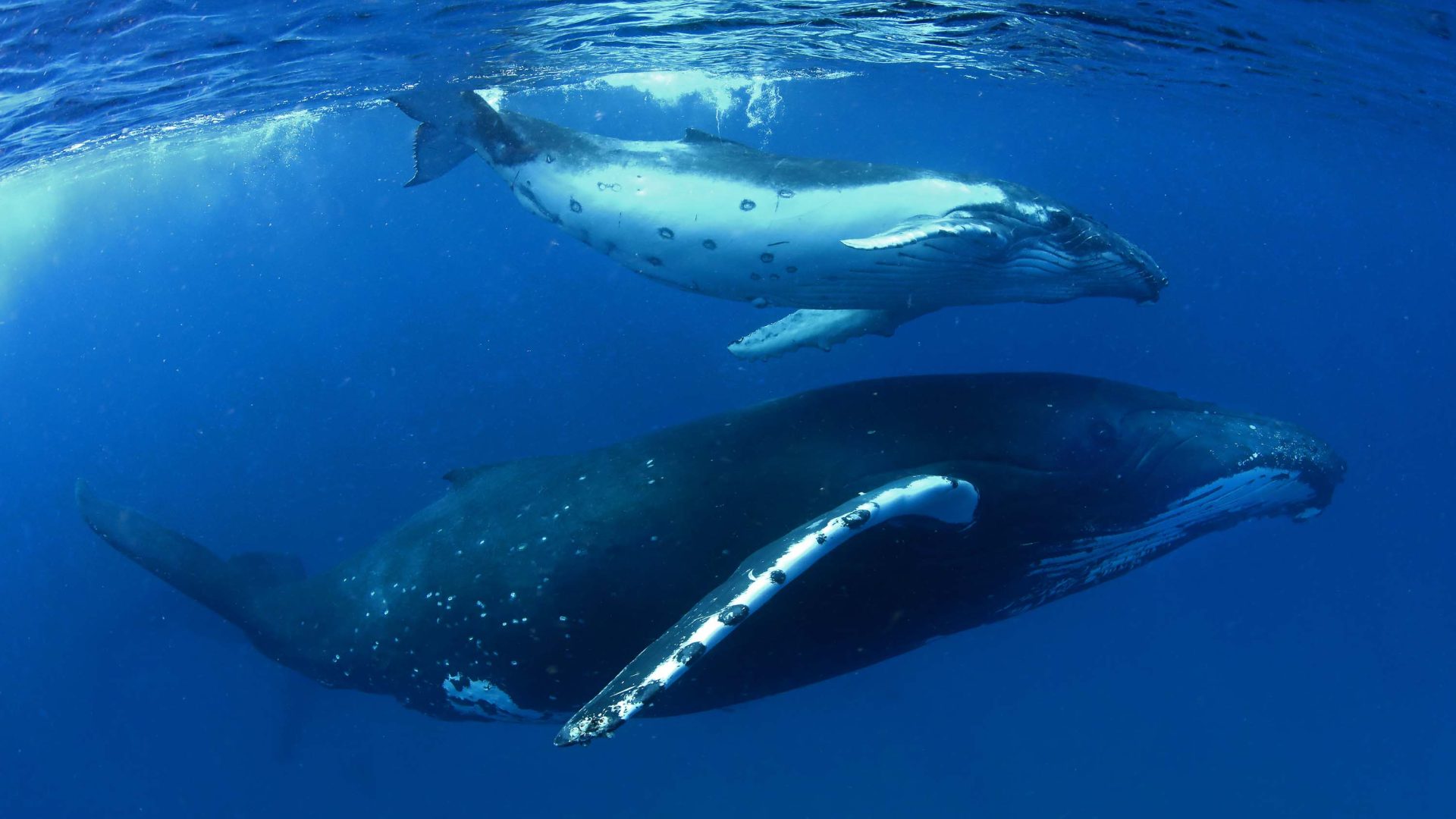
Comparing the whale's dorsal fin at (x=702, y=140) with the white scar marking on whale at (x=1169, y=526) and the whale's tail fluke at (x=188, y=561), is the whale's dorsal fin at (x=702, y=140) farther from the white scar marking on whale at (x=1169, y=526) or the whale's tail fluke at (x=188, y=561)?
the whale's tail fluke at (x=188, y=561)

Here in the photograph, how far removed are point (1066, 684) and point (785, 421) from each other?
18.3 meters

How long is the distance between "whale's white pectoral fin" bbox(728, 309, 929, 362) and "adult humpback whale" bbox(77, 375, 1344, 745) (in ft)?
5.28

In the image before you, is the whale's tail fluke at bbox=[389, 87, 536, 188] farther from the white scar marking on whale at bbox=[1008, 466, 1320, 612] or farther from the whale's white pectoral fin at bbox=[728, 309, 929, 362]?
the white scar marking on whale at bbox=[1008, 466, 1320, 612]

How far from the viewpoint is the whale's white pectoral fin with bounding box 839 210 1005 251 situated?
5941 mm

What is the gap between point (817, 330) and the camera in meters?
8.46

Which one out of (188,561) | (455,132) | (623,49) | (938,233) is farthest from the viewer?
(623,49)

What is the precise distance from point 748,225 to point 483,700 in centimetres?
478

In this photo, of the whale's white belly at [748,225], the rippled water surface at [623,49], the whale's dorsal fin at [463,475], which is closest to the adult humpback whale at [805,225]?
the whale's white belly at [748,225]

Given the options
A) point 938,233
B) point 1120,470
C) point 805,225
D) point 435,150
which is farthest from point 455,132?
point 1120,470

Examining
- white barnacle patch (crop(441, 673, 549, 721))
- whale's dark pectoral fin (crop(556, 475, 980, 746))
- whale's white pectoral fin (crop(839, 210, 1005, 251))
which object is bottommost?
white barnacle patch (crop(441, 673, 549, 721))

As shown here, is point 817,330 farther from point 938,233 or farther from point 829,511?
point 829,511

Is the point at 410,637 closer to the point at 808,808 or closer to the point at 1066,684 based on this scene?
the point at 808,808

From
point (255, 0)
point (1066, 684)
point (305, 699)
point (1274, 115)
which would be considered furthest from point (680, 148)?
point (1274, 115)

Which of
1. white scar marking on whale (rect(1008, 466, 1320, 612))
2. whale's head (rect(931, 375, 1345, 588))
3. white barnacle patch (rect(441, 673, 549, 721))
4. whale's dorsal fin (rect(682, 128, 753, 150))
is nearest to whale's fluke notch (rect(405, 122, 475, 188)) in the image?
whale's dorsal fin (rect(682, 128, 753, 150))
